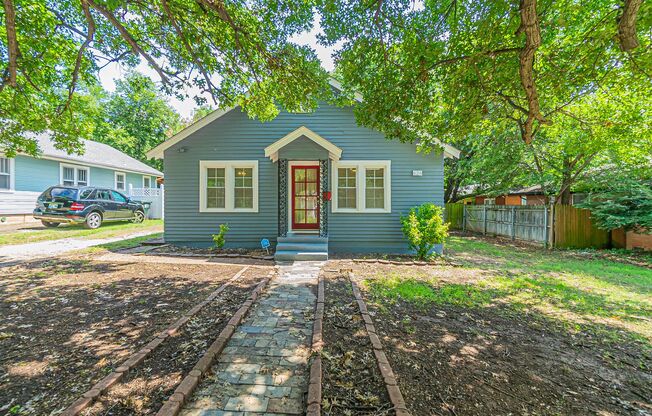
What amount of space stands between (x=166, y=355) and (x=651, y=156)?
15900mm

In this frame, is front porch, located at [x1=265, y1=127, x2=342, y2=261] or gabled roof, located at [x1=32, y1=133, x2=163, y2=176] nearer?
front porch, located at [x1=265, y1=127, x2=342, y2=261]

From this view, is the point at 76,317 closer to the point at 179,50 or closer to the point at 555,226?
the point at 179,50

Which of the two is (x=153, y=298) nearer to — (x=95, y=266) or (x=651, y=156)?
(x=95, y=266)

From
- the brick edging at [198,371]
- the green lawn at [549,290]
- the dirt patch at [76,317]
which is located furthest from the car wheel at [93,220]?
the green lawn at [549,290]

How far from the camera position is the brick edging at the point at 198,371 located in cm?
207

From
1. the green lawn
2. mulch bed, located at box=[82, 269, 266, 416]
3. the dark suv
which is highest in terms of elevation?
the dark suv

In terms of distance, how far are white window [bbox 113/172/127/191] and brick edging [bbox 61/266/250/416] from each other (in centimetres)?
1926

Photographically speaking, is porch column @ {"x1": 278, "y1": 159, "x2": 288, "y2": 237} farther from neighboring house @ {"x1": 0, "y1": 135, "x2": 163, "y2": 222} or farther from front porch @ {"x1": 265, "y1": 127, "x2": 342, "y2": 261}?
neighboring house @ {"x1": 0, "y1": 135, "x2": 163, "y2": 222}

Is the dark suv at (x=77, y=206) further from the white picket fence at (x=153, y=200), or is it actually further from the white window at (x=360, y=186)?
the white window at (x=360, y=186)

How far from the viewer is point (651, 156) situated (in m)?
10.4

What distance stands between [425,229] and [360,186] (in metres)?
2.35

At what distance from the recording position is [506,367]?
2.83 metres

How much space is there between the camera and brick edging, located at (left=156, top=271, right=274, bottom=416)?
2066mm

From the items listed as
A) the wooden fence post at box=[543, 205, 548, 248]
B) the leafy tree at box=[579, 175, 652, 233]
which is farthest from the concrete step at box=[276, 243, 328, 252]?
the leafy tree at box=[579, 175, 652, 233]
